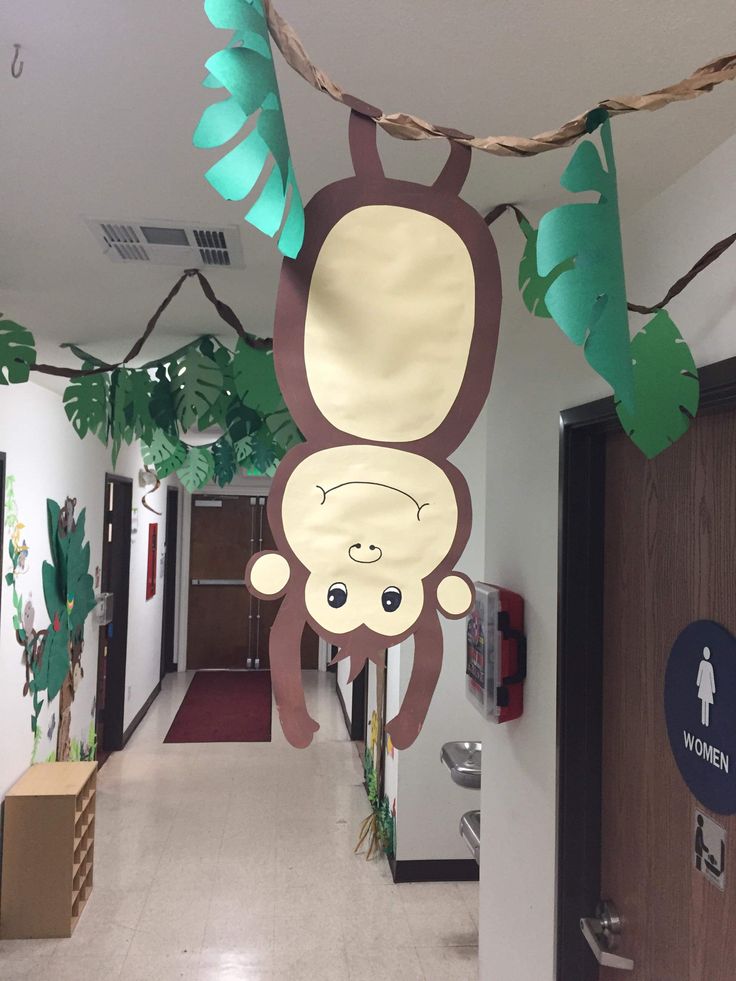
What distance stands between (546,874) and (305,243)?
177 centimetres

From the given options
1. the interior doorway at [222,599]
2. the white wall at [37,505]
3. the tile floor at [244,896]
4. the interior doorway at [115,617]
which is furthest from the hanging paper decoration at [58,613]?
the interior doorway at [222,599]

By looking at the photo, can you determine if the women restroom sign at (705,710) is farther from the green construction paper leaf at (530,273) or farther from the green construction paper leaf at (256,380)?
the green construction paper leaf at (256,380)

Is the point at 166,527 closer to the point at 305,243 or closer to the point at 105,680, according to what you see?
the point at 105,680

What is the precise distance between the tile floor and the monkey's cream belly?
2829 mm

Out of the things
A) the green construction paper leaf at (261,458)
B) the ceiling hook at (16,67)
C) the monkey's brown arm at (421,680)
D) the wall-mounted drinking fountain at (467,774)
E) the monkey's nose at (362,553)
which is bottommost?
the wall-mounted drinking fountain at (467,774)

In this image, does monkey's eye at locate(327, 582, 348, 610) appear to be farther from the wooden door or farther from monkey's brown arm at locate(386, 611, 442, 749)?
the wooden door

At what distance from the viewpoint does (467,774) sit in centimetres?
280

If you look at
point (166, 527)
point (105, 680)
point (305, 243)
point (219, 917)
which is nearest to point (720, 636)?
point (305, 243)

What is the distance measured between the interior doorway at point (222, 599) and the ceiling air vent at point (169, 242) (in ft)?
21.5

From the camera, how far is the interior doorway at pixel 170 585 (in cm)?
800

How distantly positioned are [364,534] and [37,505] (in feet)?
11.1

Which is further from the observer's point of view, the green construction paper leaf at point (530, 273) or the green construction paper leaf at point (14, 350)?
the green construction paper leaf at point (14, 350)

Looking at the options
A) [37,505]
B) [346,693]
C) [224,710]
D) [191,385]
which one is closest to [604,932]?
[191,385]

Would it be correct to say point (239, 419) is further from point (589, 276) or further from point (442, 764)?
point (442, 764)
